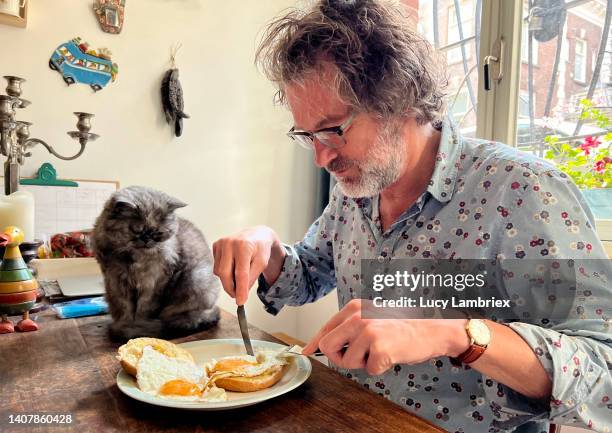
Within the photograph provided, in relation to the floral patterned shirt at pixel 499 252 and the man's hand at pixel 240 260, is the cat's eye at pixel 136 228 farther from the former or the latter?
the floral patterned shirt at pixel 499 252

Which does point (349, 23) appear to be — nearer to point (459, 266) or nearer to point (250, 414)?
point (459, 266)

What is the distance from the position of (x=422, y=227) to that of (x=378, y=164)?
0.51ft

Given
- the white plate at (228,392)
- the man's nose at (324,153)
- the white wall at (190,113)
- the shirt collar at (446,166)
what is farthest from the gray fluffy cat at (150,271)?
the white wall at (190,113)

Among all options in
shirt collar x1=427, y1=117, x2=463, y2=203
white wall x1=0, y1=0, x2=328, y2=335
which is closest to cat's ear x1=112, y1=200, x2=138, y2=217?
shirt collar x1=427, y1=117, x2=463, y2=203

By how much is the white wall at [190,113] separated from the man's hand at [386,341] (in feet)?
4.80

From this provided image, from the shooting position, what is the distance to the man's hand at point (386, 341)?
599 mm

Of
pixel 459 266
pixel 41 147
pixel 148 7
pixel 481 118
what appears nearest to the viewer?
pixel 459 266

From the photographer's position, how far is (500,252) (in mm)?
787

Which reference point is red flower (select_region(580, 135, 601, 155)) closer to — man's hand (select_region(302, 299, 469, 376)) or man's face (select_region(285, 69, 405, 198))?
man's face (select_region(285, 69, 405, 198))

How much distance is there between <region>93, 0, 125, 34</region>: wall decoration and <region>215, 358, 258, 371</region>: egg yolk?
181cm

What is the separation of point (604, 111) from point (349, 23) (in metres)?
1.04

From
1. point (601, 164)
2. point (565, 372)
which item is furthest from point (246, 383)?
point (601, 164)

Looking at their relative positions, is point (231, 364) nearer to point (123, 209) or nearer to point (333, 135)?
point (333, 135)

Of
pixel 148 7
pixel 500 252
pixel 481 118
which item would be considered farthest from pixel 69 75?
pixel 500 252
